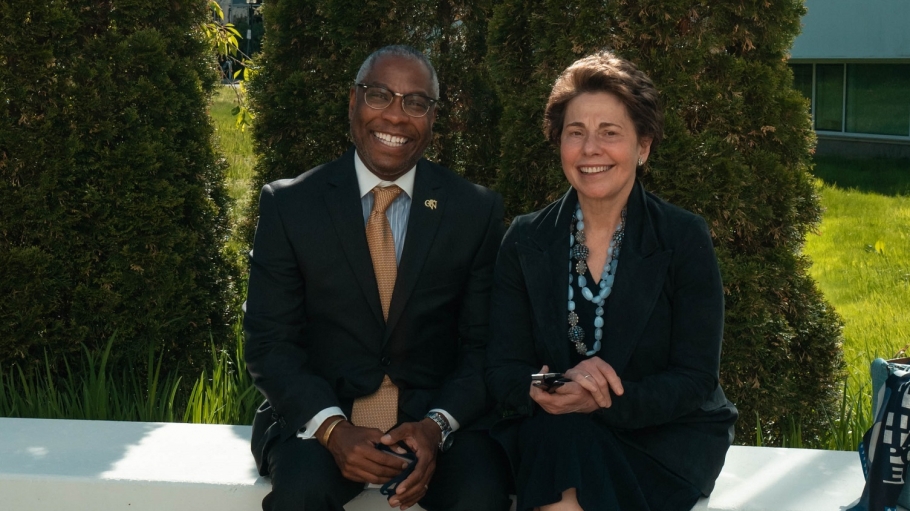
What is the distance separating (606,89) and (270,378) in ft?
4.45

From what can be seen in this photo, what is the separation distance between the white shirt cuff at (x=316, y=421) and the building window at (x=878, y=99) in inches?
566

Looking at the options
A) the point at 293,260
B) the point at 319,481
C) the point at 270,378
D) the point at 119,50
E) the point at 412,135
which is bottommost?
the point at 319,481

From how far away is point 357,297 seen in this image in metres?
3.13

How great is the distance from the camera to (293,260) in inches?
123

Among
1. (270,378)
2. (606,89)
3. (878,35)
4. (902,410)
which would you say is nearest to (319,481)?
(270,378)

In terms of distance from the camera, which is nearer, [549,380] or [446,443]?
[549,380]

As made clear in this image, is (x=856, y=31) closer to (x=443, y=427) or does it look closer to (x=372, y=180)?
(x=372, y=180)

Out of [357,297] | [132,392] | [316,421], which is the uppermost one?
[357,297]

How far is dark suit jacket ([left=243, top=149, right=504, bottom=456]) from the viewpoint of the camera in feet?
10.2

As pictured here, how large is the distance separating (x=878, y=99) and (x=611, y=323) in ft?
47.8

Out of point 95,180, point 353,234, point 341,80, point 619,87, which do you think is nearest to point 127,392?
point 95,180

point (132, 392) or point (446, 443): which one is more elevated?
point (446, 443)

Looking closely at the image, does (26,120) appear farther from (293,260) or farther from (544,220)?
(544,220)

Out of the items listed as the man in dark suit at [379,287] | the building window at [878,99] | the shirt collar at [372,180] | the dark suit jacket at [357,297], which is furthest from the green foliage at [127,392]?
the building window at [878,99]
